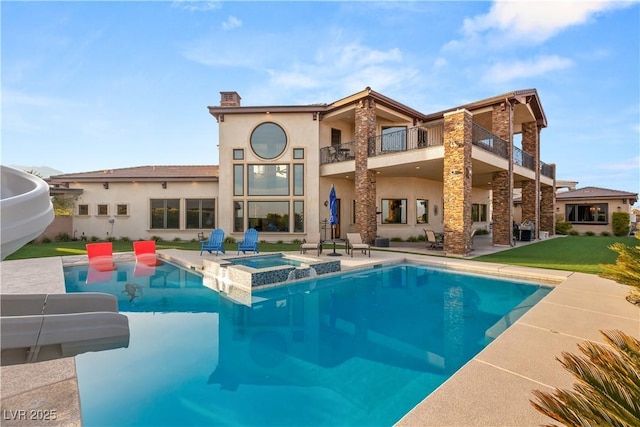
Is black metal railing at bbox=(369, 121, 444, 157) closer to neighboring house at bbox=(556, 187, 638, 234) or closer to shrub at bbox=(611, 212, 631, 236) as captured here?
neighboring house at bbox=(556, 187, 638, 234)

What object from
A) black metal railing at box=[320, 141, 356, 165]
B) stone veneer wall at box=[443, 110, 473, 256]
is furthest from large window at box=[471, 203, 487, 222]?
black metal railing at box=[320, 141, 356, 165]

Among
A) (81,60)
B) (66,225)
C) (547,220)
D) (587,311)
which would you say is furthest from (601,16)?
(66,225)

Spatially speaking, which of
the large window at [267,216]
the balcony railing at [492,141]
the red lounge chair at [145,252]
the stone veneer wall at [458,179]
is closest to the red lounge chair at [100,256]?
the red lounge chair at [145,252]

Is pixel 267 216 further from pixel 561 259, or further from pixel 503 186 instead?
pixel 561 259

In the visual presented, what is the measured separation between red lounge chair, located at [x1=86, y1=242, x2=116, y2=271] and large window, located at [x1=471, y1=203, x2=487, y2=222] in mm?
23534

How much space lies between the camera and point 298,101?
18625mm

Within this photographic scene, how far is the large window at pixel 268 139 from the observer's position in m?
17.8

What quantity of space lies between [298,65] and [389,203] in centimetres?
971

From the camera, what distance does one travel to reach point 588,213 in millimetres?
24844

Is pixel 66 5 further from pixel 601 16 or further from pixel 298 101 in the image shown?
pixel 601 16

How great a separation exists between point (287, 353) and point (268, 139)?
592 inches

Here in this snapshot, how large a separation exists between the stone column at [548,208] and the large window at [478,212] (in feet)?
12.9

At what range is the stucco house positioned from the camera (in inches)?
631

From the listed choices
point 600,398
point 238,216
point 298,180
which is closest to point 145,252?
point 238,216
